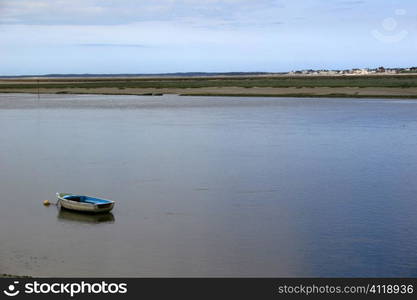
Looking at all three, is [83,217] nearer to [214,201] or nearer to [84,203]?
[84,203]

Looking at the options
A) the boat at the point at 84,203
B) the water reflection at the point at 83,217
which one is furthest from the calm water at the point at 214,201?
the boat at the point at 84,203

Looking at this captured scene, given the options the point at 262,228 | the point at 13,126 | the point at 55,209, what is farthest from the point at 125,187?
the point at 13,126

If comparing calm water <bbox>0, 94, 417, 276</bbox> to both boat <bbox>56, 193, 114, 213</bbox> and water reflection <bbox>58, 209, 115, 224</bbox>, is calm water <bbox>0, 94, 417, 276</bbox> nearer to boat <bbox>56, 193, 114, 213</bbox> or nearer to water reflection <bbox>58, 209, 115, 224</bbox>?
water reflection <bbox>58, 209, 115, 224</bbox>

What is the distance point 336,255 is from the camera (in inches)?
646

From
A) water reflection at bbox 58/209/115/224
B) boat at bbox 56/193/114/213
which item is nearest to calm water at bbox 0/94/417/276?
water reflection at bbox 58/209/115/224

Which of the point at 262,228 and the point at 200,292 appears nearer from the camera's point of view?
the point at 200,292

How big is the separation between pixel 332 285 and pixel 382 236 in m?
4.43

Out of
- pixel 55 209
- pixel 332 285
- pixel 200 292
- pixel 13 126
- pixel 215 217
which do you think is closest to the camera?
pixel 200 292

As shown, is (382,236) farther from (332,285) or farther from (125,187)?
(125,187)

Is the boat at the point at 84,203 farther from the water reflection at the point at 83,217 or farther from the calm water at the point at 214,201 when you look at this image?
the calm water at the point at 214,201

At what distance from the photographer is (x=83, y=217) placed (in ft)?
68.4

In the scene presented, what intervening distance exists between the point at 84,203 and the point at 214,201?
4.26 m

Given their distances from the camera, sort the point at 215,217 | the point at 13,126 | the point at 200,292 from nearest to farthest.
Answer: the point at 200,292 < the point at 215,217 < the point at 13,126

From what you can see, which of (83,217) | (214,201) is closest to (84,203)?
(83,217)
